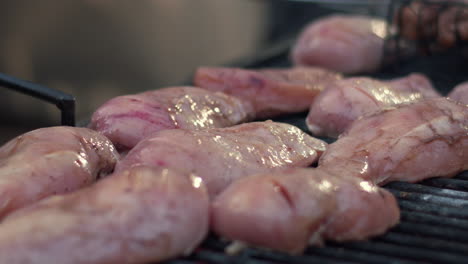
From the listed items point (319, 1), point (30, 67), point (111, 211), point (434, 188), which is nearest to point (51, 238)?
point (111, 211)

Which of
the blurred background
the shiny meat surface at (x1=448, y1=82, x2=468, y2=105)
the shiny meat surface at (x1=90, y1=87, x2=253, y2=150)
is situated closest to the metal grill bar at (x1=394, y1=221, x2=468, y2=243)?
the shiny meat surface at (x1=90, y1=87, x2=253, y2=150)

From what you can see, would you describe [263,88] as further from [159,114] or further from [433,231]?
[433,231]

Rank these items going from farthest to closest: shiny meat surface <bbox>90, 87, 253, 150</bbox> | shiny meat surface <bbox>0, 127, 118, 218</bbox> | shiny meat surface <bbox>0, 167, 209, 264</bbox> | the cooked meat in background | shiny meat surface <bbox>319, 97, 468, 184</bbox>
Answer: the cooked meat in background < shiny meat surface <bbox>90, 87, 253, 150</bbox> < shiny meat surface <bbox>319, 97, 468, 184</bbox> < shiny meat surface <bbox>0, 127, 118, 218</bbox> < shiny meat surface <bbox>0, 167, 209, 264</bbox>

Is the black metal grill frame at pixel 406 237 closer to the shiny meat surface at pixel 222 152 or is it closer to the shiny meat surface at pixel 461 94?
the shiny meat surface at pixel 222 152

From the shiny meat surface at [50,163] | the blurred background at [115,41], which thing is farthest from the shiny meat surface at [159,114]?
the blurred background at [115,41]

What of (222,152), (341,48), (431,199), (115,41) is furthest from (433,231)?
(115,41)

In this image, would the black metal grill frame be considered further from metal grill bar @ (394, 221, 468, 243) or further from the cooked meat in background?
the cooked meat in background
